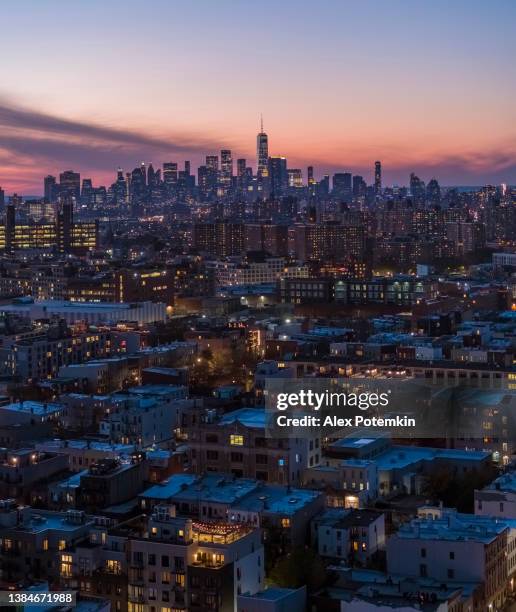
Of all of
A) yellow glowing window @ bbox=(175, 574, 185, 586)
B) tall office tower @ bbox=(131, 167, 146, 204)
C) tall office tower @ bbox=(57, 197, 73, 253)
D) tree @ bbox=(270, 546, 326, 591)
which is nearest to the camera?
yellow glowing window @ bbox=(175, 574, 185, 586)

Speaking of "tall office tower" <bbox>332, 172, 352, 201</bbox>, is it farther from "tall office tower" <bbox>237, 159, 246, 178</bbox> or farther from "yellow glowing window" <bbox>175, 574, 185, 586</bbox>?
"yellow glowing window" <bbox>175, 574, 185, 586</bbox>

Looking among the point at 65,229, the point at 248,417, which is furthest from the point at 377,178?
the point at 248,417

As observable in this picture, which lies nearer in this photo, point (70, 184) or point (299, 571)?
point (299, 571)

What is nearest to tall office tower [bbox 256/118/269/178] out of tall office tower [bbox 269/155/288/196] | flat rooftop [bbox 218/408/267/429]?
tall office tower [bbox 269/155/288/196]

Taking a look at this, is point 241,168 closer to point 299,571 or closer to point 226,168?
point 226,168

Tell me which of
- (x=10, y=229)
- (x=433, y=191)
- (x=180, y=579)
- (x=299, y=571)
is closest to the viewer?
(x=180, y=579)

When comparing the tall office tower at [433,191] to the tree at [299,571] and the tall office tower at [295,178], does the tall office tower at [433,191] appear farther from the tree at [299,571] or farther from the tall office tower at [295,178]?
the tree at [299,571]
